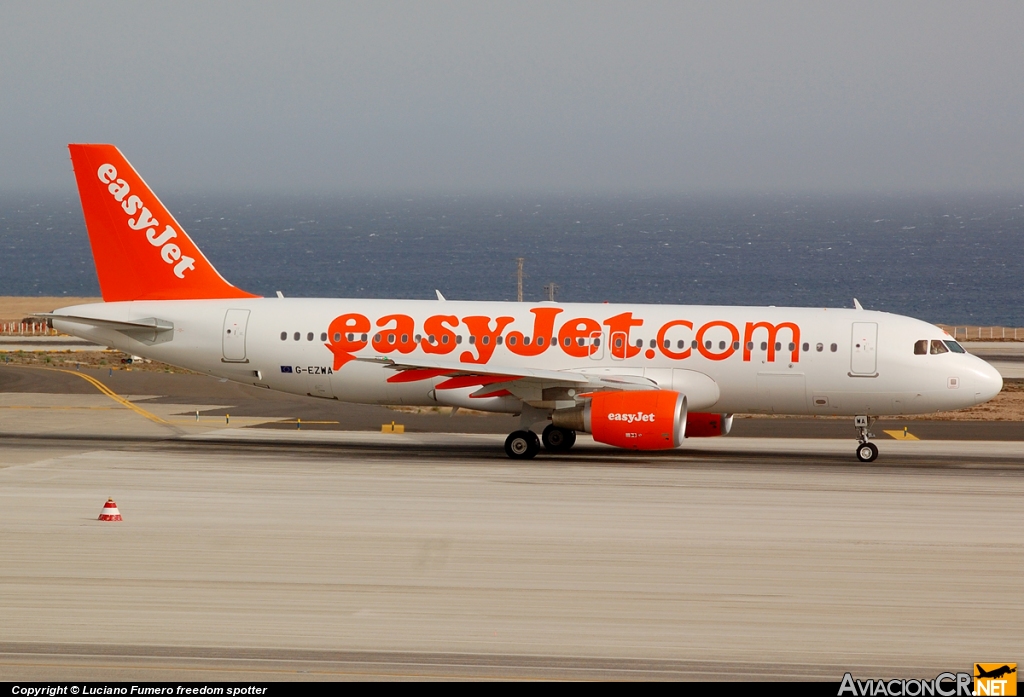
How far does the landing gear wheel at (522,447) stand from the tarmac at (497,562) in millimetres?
450

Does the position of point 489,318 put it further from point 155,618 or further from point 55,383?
point 55,383

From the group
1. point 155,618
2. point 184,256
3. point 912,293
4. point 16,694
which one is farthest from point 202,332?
point 912,293

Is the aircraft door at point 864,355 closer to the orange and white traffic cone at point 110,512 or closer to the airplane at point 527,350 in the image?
the airplane at point 527,350

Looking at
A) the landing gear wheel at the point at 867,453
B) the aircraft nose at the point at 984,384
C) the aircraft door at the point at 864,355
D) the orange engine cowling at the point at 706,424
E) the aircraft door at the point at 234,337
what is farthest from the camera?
the aircraft door at the point at 234,337

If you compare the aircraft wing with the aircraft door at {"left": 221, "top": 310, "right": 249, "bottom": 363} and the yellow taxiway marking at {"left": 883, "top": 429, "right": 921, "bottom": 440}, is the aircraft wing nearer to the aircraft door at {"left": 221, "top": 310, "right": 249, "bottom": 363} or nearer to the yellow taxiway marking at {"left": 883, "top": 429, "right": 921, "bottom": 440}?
the aircraft door at {"left": 221, "top": 310, "right": 249, "bottom": 363}

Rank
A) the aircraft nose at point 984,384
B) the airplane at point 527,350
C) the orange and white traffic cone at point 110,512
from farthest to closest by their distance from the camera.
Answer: the airplane at point 527,350, the aircraft nose at point 984,384, the orange and white traffic cone at point 110,512

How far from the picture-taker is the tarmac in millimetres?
14164

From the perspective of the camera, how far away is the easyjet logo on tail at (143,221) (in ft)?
106

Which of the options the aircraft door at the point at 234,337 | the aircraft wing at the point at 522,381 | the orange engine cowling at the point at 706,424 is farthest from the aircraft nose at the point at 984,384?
the aircraft door at the point at 234,337

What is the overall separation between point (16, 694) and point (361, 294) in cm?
13470

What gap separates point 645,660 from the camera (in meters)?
14.0

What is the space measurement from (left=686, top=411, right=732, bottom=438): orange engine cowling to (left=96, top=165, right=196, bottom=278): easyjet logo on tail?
14.1 m

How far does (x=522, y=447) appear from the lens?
1188 inches

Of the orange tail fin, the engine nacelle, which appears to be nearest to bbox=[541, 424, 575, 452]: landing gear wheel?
the engine nacelle
